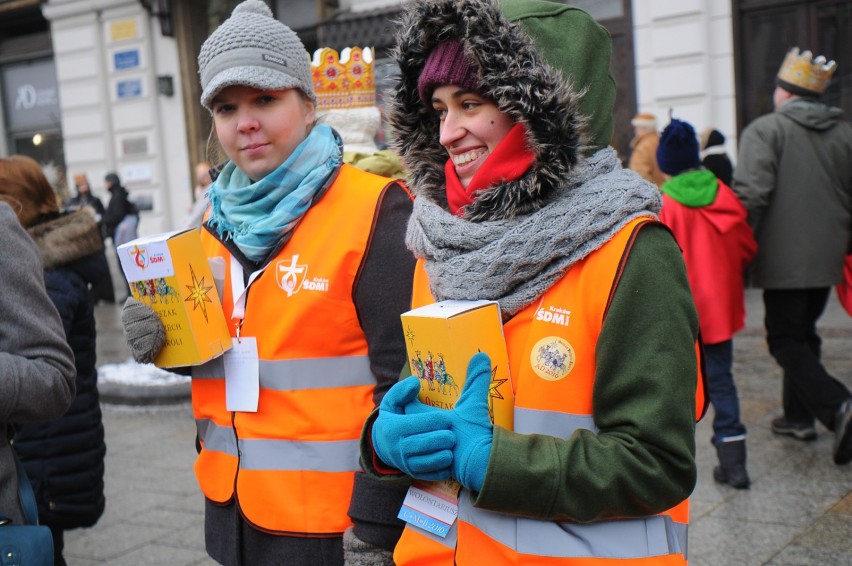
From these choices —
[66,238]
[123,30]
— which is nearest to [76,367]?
[66,238]

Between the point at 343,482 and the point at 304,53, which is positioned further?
the point at 304,53

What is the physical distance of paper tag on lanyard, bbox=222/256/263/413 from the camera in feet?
7.22

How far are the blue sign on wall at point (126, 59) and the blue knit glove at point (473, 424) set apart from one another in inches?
585

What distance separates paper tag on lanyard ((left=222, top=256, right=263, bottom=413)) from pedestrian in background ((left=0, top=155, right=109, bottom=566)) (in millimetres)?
1097

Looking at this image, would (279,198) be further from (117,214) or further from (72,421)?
(117,214)

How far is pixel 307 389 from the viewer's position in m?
2.17

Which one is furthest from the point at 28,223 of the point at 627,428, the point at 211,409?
the point at 627,428

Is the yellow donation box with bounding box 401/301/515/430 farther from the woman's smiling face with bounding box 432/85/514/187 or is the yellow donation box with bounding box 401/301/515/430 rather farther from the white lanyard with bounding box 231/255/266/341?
the white lanyard with bounding box 231/255/266/341

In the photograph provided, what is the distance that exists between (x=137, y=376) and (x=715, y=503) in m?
5.12

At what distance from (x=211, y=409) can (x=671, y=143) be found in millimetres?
3224

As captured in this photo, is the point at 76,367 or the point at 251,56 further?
the point at 76,367

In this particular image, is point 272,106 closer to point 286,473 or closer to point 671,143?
point 286,473

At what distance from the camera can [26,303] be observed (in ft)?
7.70

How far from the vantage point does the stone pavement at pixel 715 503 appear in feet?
12.6
